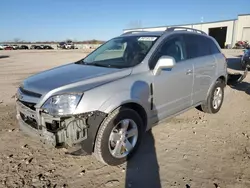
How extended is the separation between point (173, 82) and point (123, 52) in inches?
41.4

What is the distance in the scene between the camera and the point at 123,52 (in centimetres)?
423

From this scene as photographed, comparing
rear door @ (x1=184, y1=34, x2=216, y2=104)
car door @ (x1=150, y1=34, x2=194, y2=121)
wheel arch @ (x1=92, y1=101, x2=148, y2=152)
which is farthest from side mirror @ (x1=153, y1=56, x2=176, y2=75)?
rear door @ (x1=184, y1=34, x2=216, y2=104)

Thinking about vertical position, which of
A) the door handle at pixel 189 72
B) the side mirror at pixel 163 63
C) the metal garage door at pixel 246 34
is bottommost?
the door handle at pixel 189 72

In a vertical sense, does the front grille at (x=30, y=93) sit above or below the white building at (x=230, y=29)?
below

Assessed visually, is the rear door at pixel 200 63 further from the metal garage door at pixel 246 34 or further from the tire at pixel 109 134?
the metal garage door at pixel 246 34

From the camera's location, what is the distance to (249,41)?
51031 millimetres

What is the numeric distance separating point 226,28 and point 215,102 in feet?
190

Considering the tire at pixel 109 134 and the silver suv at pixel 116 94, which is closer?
the silver suv at pixel 116 94

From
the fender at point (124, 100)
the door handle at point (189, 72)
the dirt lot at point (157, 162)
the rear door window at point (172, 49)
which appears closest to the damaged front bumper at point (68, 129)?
the fender at point (124, 100)

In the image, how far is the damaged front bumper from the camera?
111 inches

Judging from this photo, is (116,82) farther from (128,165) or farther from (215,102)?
(215,102)

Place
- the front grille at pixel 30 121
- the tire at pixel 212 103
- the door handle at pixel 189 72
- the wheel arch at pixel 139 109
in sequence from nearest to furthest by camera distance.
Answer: the front grille at pixel 30 121
the wheel arch at pixel 139 109
the door handle at pixel 189 72
the tire at pixel 212 103

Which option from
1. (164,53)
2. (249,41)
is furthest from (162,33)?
(249,41)

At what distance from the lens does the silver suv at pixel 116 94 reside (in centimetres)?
286
